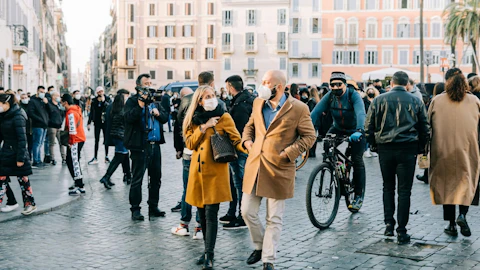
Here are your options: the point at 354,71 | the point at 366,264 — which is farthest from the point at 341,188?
the point at 354,71

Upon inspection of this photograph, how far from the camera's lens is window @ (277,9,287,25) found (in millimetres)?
75500

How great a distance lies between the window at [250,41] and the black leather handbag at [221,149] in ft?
233

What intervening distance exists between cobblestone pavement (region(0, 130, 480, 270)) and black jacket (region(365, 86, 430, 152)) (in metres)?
1.16

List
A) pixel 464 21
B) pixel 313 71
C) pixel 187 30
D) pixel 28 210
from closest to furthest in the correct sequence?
pixel 28 210 → pixel 464 21 → pixel 313 71 → pixel 187 30

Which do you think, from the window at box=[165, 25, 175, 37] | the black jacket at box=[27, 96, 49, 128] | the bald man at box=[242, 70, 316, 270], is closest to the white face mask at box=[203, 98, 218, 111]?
the bald man at box=[242, 70, 316, 270]

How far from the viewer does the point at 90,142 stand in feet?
79.5

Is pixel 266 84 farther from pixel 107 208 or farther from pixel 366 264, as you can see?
pixel 107 208

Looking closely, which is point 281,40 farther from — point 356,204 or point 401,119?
point 401,119

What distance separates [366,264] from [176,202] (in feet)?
15.1

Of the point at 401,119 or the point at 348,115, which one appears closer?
the point at 401,119

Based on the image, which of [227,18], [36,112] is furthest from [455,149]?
[227,18]

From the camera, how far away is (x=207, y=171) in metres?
6.64

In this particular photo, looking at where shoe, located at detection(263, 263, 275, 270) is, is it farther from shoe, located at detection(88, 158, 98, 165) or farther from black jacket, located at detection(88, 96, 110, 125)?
black jacket, located at detection(88, 96, 110, 125)

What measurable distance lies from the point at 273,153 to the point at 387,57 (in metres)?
68.0
